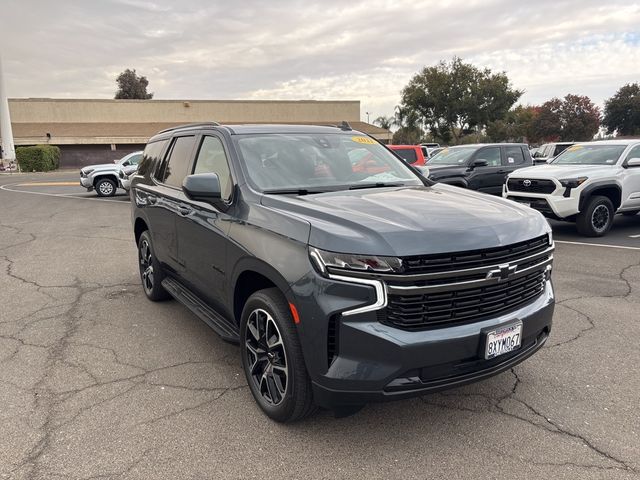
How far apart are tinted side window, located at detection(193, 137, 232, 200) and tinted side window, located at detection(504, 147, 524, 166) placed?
10896 mm

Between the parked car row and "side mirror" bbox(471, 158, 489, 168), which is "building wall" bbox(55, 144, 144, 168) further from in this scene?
the parked car row

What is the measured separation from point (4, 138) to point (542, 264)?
48.8m

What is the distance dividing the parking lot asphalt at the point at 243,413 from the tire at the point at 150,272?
157 millimetres

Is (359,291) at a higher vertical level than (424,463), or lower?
higher

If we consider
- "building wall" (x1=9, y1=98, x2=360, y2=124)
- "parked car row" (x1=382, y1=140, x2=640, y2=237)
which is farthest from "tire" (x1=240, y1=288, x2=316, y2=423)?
"building wall" (x1=9, y1=98, x2=360, y2=124)

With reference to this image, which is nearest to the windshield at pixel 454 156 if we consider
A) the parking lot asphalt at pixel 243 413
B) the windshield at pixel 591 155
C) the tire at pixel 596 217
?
the windshield at pixel 591 155

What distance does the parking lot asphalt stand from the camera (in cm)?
280

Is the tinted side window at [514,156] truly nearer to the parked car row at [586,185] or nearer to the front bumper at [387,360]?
the parked car row at [586,185]

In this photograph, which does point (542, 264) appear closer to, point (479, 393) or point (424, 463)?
point (479, 393)

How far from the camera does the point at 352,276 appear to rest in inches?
104

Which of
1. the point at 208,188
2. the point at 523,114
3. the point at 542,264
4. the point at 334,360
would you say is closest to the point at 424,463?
the point at 334,360

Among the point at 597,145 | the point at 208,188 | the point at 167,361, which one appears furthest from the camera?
the point at 597,145

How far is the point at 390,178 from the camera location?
14.0 feet

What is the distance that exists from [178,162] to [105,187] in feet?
50.2
